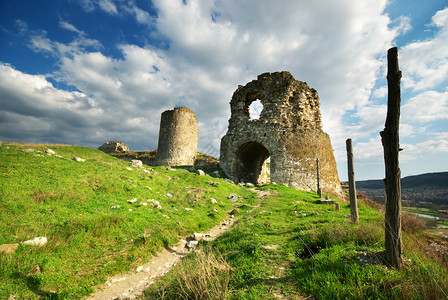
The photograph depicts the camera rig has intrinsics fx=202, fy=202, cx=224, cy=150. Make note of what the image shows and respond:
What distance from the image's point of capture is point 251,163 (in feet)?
77.2

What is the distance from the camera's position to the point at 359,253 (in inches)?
153

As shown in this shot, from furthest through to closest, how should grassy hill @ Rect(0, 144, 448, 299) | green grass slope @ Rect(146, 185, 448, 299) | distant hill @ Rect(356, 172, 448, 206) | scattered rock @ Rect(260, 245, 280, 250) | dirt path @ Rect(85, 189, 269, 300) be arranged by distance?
distant hill @ Rect(356, 172, 448, 206) → scattered rock @ Rect(260, 245, 280, 250) → dirt path @ Rect(85, 189, 269, 300) → grassy hill @ Rect(0, 144, 448, 299) → green grass slope @ Rect(146, 185, 448, 299)

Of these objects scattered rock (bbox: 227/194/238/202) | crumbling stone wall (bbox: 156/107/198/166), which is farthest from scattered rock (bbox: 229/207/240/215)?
crumbling stone wall (bbox: 156/107/198/166)

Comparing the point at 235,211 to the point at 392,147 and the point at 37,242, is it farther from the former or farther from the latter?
the point at 392,147

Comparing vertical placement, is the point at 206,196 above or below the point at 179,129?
below

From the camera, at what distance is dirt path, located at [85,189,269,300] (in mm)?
4062

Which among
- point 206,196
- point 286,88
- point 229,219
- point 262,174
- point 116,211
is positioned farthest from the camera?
point 262,174

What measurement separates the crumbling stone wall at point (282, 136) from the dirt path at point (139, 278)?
13373mm

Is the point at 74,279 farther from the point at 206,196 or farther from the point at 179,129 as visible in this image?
the point at 179,129

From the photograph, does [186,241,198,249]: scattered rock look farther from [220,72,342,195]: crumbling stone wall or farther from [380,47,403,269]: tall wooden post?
[220,72,342,195]: crumbling stone wall

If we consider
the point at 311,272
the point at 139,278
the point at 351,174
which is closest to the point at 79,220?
the point at 139,278

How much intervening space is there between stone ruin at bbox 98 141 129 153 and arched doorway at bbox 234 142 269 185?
2634cm

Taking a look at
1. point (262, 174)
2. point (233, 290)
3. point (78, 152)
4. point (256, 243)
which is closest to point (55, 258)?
point (233, 290)

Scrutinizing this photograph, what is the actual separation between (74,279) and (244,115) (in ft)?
63.5
